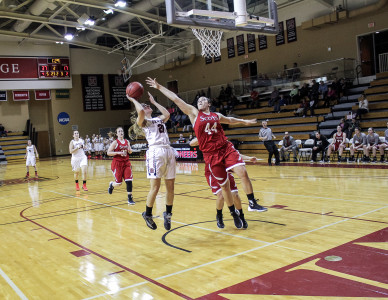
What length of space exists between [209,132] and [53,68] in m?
28.9

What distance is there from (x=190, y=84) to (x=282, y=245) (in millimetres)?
25760

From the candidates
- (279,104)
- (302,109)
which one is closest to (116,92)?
(279,104)

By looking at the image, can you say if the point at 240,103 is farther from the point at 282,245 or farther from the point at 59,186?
the point at 282,245

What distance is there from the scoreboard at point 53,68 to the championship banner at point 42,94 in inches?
62.6

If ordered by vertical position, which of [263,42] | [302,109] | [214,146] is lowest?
[214,146]

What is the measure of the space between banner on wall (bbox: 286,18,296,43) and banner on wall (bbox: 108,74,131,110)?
17.4 metres

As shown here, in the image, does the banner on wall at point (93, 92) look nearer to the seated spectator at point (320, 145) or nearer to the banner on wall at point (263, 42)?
the banner on wall at point (263, 42)

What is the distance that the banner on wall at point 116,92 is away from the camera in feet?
116

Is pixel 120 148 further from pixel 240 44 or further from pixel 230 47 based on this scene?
pixel 230 47

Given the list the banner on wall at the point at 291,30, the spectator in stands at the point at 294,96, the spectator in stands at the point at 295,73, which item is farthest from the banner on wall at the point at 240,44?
the spectator in stands at the point at 294,96

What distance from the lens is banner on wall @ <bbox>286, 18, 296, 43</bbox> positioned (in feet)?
73.0

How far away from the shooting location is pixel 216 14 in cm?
1099

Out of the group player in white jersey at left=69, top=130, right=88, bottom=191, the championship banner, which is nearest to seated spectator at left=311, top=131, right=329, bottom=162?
player in white jersey at left=69, top=130, right=88, bottom=191

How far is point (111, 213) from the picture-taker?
25.7 feet
